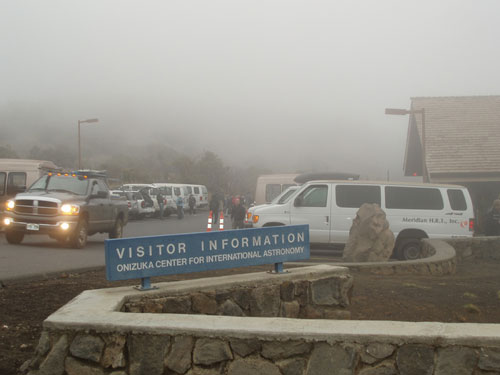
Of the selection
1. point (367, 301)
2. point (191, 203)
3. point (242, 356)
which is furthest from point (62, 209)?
point (191, 203)

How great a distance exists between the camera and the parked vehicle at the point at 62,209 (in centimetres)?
1641

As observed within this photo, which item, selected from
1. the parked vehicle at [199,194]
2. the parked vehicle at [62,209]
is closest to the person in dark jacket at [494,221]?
the parked vehicle at [62,209]

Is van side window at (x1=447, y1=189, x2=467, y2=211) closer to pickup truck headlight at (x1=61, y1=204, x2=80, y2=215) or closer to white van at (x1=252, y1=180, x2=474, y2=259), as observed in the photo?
white van at (x1=252, y1=180, x2=474, y2=259)

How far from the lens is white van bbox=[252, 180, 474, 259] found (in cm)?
1580

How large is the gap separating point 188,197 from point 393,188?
34906mm

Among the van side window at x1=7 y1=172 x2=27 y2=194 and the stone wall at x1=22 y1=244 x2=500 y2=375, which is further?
the van side window at x1=7 y1=172 x2=27 y2=194

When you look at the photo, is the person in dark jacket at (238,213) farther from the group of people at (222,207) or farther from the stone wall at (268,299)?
the stone wall at (268,299)

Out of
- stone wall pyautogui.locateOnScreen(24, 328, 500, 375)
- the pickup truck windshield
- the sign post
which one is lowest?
stone wall pyautogui.locateOnScreen(24, 328, 500, 375)

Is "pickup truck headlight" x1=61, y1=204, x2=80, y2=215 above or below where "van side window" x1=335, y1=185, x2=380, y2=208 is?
below

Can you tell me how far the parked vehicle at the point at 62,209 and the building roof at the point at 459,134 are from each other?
14.2 meters

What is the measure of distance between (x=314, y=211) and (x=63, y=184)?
7043 millimetres

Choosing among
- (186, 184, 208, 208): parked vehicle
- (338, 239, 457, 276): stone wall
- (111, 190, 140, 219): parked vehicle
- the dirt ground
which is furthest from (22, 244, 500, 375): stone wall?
(186, 184, 208, 208): parked vehicle

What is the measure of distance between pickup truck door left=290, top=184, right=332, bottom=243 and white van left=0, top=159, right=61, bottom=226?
A: 11112mm

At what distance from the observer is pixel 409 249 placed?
15.8m
